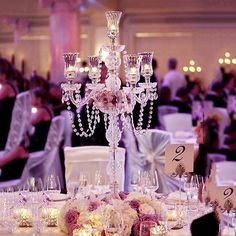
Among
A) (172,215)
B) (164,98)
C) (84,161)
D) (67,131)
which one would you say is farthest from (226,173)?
(164,98)

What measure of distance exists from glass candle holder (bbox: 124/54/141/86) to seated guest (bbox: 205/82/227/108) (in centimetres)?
673

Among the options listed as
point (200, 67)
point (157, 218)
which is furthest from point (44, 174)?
point (200, 67)

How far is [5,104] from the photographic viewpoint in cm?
747

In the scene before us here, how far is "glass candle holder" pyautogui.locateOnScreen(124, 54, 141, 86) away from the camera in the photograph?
3.71m

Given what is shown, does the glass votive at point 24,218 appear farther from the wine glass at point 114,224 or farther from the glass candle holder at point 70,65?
the glass candle holder at point 70,65

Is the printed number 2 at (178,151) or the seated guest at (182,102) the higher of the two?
the printed number 2 at (178,151)

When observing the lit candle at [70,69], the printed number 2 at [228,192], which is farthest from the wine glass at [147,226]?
the lit candle at [70,69]

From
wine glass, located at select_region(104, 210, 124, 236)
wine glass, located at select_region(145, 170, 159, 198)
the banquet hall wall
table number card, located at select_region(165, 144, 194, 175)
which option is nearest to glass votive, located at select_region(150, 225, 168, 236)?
wine glass, located at select_region(104, 210, 124, 236)

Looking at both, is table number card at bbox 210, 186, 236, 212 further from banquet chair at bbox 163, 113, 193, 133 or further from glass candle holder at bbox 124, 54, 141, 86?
banquet chair at bbox 163, 113, 193, 133

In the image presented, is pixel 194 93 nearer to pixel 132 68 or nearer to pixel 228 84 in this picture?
pixel 228 84

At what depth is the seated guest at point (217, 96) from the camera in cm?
1036

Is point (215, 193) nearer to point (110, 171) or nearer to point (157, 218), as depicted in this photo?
point (157, 218)

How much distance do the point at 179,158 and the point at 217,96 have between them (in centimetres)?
669

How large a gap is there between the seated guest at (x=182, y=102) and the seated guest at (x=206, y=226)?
8.70 metres
